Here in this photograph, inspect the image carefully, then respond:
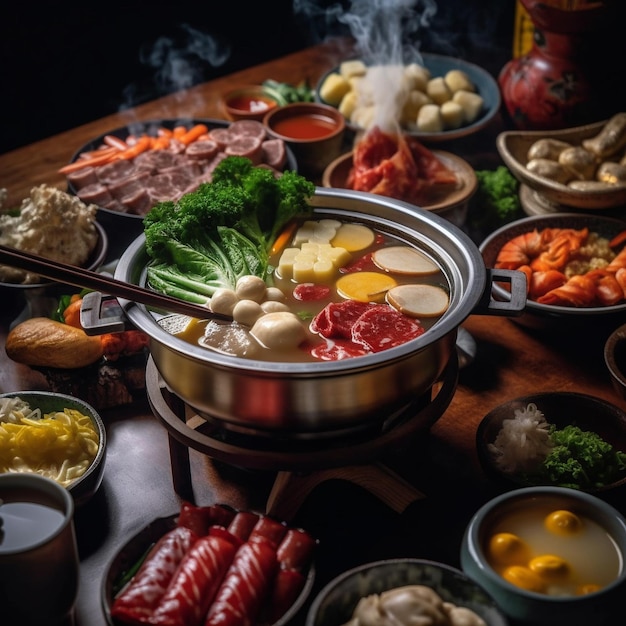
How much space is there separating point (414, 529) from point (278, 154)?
6.81 ft

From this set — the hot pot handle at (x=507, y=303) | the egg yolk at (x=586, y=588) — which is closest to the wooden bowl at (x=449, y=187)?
the hot pot handle at (x=507, y=303)

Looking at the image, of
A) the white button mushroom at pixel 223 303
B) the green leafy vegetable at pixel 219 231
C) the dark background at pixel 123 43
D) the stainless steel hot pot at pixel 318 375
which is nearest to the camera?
the stainless steel hot pot at pixel 318 375

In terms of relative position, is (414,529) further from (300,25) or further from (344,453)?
(300,25)

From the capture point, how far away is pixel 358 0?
4.68 m

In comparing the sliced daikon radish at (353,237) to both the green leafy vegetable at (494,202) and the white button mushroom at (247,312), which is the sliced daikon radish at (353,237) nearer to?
the white button mushroom at (247,312)

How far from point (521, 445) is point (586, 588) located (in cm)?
55

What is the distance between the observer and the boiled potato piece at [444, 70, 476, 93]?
4293mm

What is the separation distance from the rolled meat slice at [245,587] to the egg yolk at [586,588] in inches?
29.4

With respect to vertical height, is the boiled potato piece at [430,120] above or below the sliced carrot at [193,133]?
below

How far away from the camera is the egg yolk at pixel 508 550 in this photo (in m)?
2.04

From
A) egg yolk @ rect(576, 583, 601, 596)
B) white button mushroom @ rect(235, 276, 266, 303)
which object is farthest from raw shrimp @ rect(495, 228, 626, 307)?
egg yolk @ rect(576, 583, 601, 596)

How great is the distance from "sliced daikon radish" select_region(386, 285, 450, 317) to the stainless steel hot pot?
0.09 metres

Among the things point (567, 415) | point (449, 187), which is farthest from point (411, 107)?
point (567, 415)

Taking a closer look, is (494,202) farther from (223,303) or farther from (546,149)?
(223,303)
